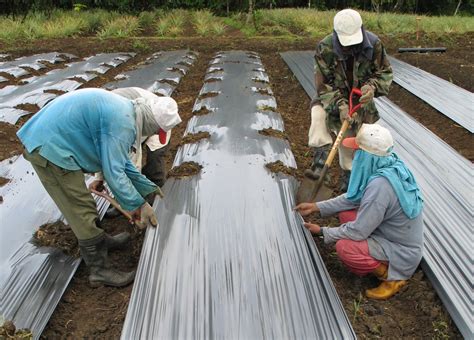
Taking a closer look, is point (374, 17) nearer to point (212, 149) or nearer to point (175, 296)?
point (212, 149)

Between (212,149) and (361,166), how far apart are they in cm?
162

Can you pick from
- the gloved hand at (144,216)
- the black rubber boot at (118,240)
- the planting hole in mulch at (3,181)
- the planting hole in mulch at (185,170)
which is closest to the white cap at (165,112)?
the gloved hand at (144,216)

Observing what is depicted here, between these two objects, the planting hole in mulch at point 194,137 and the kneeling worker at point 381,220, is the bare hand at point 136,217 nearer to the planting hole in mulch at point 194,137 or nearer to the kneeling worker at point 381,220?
the kneeling worker at point 381,220

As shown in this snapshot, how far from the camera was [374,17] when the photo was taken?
1119cm

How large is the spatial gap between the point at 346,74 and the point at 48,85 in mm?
4326

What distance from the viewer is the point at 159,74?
627 centimetres

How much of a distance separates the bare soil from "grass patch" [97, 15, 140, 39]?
0.84 m

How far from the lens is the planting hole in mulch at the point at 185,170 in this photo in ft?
10.1

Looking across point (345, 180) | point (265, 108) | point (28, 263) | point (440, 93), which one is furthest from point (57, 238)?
point (440, 93)

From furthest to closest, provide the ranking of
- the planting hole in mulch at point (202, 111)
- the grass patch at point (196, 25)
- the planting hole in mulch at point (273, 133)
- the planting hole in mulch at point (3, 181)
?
the grass patch at point (196, 25) → the planting hole in mulch at point (202, 111) → the planting hole in mulch at point (273, 133) → the planting hole in mulch at point (3, 181)

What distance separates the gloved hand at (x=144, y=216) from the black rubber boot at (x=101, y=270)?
0.69ft

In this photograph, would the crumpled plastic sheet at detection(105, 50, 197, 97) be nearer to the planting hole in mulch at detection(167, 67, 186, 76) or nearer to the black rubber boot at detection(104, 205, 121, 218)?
the planting hole in mulch at detection(167, 67, 186, 76)

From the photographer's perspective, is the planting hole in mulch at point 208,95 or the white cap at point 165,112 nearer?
the white cap at point 165,112

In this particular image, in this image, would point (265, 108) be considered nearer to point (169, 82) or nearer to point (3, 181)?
point (169, 82)
